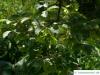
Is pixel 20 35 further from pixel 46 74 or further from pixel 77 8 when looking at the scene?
pixel 77 8

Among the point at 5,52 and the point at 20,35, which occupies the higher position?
the point at 20,35

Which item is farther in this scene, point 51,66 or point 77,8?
point 77,8

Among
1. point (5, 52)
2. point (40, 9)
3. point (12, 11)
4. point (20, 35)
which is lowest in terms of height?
point (5, 52)

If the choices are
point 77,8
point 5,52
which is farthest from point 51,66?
point 5,52

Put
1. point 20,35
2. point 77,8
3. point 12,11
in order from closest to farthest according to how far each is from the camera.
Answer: point 20,35, point 77,8, point 12,11

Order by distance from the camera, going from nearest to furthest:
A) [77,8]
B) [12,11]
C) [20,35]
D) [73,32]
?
[73,32]
[20,35]
[77,8]
[12,11]

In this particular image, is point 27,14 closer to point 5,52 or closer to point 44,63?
point 44,63

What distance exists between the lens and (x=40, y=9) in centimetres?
242

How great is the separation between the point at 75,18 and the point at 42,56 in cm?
41

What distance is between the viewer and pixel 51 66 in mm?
2393

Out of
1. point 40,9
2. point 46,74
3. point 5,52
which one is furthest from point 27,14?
point 5,52

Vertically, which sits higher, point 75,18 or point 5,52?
point 75,18

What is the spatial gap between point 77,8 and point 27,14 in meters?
0.43

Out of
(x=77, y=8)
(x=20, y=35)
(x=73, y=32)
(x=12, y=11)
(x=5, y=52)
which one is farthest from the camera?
(x=12, y=11)
